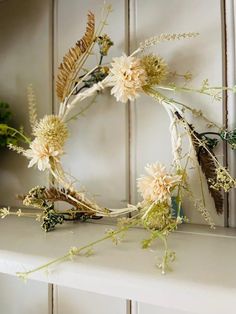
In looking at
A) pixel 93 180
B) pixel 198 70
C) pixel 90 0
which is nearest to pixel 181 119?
pixel 198 70

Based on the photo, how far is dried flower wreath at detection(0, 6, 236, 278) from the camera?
475 millimetres

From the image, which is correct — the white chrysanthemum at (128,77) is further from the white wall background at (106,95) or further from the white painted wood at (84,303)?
the white painted wood at (84,303)

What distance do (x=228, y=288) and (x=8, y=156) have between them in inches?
23.6

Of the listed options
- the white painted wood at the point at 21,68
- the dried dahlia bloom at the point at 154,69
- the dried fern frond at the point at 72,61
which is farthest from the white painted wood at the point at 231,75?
the white painted wood at the point at 21,68

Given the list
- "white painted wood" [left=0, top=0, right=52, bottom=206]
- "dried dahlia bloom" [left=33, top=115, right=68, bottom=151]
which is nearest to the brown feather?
"dried dahlia bloom" [left=33, top=115, right=68, bottom=151]

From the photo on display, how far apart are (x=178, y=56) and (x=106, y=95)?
0.51 feet

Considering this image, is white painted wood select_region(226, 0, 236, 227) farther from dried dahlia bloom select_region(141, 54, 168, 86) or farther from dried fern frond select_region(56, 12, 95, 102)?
dried fern frond select_region(56, 12, 95, 102)

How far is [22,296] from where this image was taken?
2.44 ft

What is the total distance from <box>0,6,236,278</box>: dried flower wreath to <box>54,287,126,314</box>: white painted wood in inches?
6.4

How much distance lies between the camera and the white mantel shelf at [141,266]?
34 centimetres

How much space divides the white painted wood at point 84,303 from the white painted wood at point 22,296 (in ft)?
0.12

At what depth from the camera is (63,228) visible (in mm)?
583

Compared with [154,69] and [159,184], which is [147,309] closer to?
[159,184]

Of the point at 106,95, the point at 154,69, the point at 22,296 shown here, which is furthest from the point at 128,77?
the point at 22,296
